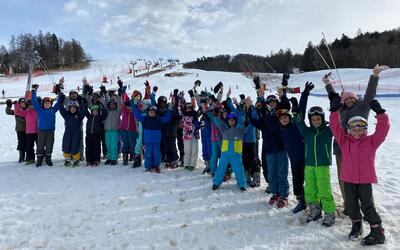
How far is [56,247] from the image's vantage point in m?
4.77

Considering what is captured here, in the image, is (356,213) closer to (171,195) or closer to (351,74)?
(171,195)

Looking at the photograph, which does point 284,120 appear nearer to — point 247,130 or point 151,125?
point 247,130

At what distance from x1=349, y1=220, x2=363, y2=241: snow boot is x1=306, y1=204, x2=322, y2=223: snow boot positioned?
0.62 metres

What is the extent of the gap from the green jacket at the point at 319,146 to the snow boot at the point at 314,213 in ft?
2.15

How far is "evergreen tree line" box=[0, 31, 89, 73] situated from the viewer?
336 ft

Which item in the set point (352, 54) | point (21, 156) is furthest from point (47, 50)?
point (21, 156)

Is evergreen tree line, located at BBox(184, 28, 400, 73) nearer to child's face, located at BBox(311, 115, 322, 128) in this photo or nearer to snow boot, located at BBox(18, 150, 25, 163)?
snow boot, located at BBox(18, 150, 25, 163)

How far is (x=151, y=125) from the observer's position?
856 centimetres

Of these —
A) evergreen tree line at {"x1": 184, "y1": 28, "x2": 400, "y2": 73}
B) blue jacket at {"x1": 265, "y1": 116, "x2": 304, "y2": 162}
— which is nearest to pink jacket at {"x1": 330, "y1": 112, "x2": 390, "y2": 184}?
blue jacket at {"x1": 265, "y1": 116, "x2": 304, "y2": 162}

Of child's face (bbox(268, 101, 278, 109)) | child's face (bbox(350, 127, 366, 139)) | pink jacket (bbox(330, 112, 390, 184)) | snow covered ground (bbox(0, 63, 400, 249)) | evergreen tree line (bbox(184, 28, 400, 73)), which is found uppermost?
evergreen tree line (bbox(184, 28, 400, 73))

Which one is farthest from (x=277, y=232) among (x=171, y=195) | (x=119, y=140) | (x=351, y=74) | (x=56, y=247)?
(x=351, y=74)

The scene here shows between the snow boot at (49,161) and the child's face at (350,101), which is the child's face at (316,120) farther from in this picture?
the snow boot at (49,161)

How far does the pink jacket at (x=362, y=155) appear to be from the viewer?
4574 mm

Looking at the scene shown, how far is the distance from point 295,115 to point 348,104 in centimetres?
79
